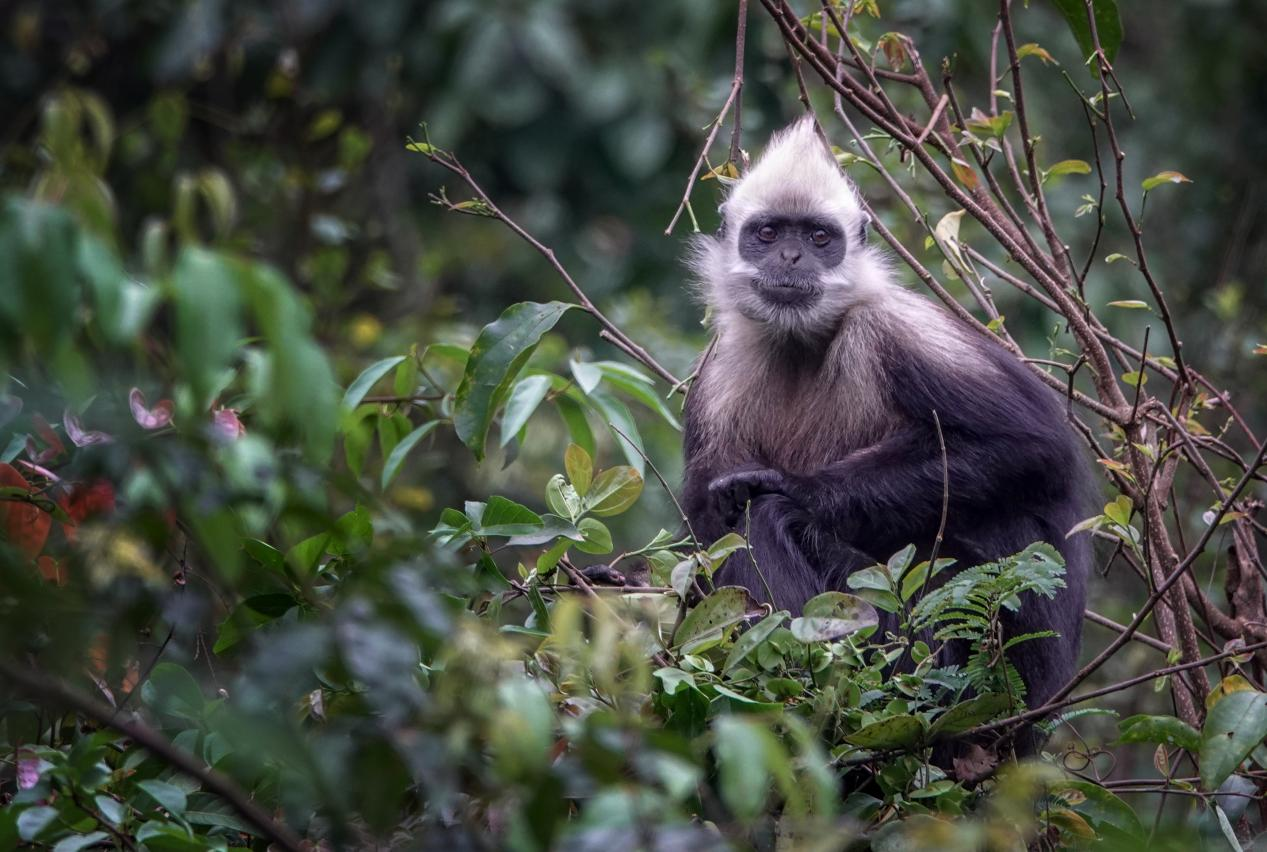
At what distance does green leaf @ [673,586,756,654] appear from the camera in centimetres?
307

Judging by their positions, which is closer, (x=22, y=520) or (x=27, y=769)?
(x=27, y=769)

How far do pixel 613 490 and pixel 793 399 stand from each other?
70.0 inches

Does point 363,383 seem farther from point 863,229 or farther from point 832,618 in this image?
point 863,229

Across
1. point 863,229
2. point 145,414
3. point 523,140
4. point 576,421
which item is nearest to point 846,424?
point 863,229

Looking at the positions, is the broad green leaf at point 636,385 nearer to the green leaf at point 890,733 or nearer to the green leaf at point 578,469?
the green leaf at point 578,469

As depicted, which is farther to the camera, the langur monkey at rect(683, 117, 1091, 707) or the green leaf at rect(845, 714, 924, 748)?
the langur monkey at rect(683, 117, 1091, 707)

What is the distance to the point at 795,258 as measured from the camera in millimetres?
5141

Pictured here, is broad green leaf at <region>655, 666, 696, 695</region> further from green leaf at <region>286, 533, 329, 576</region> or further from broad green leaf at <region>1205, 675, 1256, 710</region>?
broad green leaf at <region>1205, 675, 1256, 710</region>

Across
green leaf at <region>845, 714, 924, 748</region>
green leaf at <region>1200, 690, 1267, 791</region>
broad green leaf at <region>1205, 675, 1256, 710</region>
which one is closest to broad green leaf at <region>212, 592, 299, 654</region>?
green leaf at <region>845, 714, 924, 748</region>

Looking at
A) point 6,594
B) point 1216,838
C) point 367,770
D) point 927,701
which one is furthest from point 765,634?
point 6,594

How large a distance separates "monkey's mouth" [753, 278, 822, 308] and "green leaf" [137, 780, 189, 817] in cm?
311

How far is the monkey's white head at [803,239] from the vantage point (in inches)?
201

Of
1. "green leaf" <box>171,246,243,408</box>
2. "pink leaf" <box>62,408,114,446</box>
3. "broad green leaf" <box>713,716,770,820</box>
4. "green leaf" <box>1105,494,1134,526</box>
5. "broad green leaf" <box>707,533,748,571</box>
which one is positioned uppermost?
"green leaf" <box>171,246,243,408</box>

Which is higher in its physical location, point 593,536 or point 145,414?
point 145,414
